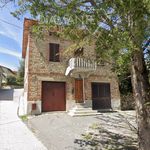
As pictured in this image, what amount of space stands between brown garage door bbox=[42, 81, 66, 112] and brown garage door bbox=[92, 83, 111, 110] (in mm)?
2980

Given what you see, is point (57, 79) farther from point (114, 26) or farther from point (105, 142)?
point (114, 26)

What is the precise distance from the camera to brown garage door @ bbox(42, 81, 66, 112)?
1417cm

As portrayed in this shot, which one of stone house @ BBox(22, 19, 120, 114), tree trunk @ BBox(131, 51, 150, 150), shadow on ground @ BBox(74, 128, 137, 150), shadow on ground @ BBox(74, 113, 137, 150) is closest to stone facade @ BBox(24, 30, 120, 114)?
stone house @ BBox(22, 19, 120, 114)

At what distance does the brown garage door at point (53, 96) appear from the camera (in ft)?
46.5

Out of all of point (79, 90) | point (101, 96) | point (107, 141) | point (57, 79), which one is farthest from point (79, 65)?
point (107, 141)

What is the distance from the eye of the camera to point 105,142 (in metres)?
6.93

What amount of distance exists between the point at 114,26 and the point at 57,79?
10.3 meters

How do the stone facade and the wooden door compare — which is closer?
the stone facade

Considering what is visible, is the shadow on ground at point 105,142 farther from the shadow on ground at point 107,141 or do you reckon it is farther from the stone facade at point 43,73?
the stone facade at point 43,73

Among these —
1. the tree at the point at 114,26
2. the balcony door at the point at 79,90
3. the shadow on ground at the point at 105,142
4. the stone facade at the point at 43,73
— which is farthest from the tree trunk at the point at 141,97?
the balcony door at the point at 79,90

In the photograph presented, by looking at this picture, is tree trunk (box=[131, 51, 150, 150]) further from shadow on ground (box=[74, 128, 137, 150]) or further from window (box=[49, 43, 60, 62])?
window (box=[49, 43, 60, 62])

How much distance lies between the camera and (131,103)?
682 inches

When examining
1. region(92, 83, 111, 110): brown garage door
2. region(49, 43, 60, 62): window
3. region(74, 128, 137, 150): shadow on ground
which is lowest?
region(74, 128, 137, 150): shadow on ground

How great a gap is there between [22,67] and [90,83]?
23306mm
